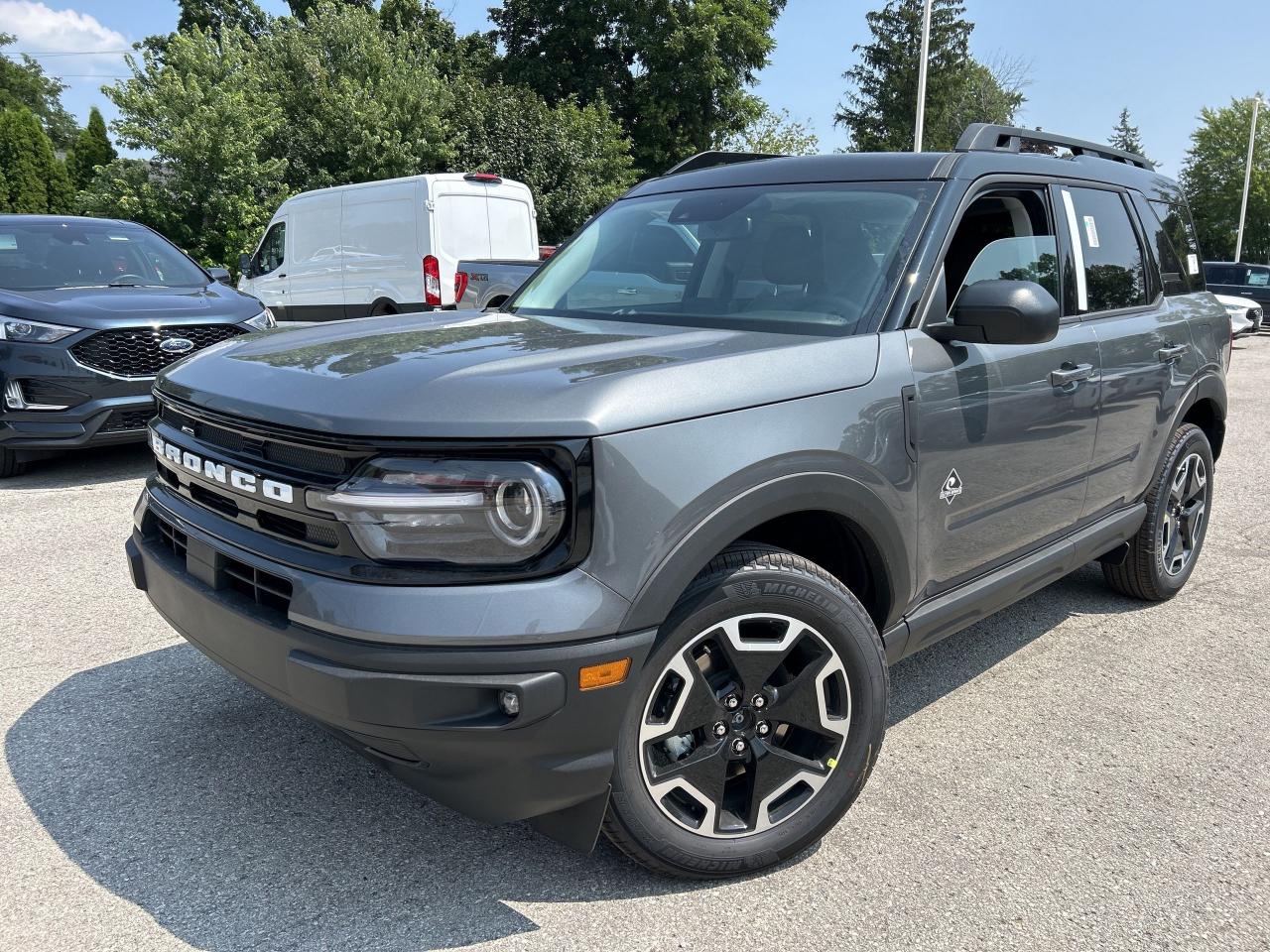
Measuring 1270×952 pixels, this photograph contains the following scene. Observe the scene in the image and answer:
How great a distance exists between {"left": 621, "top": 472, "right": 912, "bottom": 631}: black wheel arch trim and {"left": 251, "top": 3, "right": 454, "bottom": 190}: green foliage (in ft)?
69.7

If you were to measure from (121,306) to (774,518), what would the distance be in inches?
227

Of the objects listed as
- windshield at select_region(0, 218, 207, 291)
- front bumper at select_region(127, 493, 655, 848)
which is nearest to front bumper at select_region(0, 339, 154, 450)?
windshield at select_region(0, 218, 207, 291)

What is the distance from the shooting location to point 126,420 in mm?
6422

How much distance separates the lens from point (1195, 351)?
4.20 metres

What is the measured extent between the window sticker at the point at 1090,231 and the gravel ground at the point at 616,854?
5.21 feet

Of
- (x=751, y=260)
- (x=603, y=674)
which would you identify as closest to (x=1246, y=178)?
(x=751, y=260)

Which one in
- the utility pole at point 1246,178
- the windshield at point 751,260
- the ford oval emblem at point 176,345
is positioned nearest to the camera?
the windshield at point 751,260

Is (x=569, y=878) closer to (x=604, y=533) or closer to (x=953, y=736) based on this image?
(x=604, y=533)

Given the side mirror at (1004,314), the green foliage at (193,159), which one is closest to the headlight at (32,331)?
the side mirror at (1004,314)

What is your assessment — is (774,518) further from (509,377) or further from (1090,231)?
(1090,231)

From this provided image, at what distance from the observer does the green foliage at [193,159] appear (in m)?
18.9

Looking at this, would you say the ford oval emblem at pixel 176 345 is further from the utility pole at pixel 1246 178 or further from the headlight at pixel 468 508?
the utility pole at pixel 1246 178

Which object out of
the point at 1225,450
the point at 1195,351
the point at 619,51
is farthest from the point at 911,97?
the point at 1195,351

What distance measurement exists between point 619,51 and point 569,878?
1465 inches
